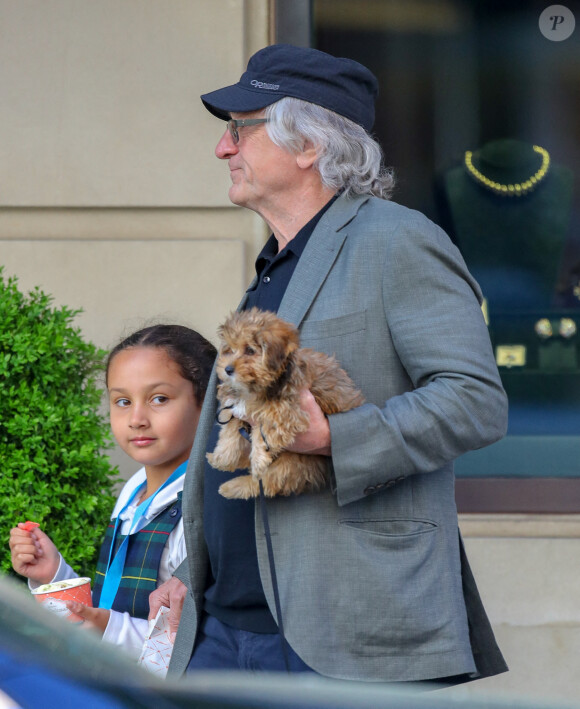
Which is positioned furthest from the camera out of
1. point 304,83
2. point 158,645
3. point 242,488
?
point 158,645

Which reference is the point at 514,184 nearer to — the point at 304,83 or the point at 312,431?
the point at 304,83

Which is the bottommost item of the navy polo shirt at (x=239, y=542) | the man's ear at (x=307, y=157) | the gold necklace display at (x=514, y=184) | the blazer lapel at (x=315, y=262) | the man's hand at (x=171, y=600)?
the man's hand at (x=171, y=600)

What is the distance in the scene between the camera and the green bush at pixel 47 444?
3.57 m

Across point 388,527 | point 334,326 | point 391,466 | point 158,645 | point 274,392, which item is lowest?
point 158,645

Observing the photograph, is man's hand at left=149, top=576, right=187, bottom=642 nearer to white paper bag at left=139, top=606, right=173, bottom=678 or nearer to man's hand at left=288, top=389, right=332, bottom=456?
white paper bag at left=139, top=606, right=173, bottom=678

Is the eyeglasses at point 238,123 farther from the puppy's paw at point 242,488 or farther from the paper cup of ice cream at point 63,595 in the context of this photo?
the paper cup of ice cream at point 63,595

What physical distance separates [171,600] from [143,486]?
2.15 feet

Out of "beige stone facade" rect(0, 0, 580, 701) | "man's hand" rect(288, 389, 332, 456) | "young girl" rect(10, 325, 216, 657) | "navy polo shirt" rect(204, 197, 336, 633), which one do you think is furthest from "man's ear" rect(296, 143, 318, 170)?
"beige stone facade" rect(0, 0, 580, 701)

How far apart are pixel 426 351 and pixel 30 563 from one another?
1.64m

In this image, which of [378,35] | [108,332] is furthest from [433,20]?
[108,332]

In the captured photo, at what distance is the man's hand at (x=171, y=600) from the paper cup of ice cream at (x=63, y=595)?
0.19m

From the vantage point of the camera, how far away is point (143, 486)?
10.6 feet

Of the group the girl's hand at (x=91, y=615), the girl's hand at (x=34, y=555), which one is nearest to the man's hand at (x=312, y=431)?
the girl's hand at (x=91, y=615)

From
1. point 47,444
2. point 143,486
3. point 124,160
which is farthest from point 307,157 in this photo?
point 124,160
